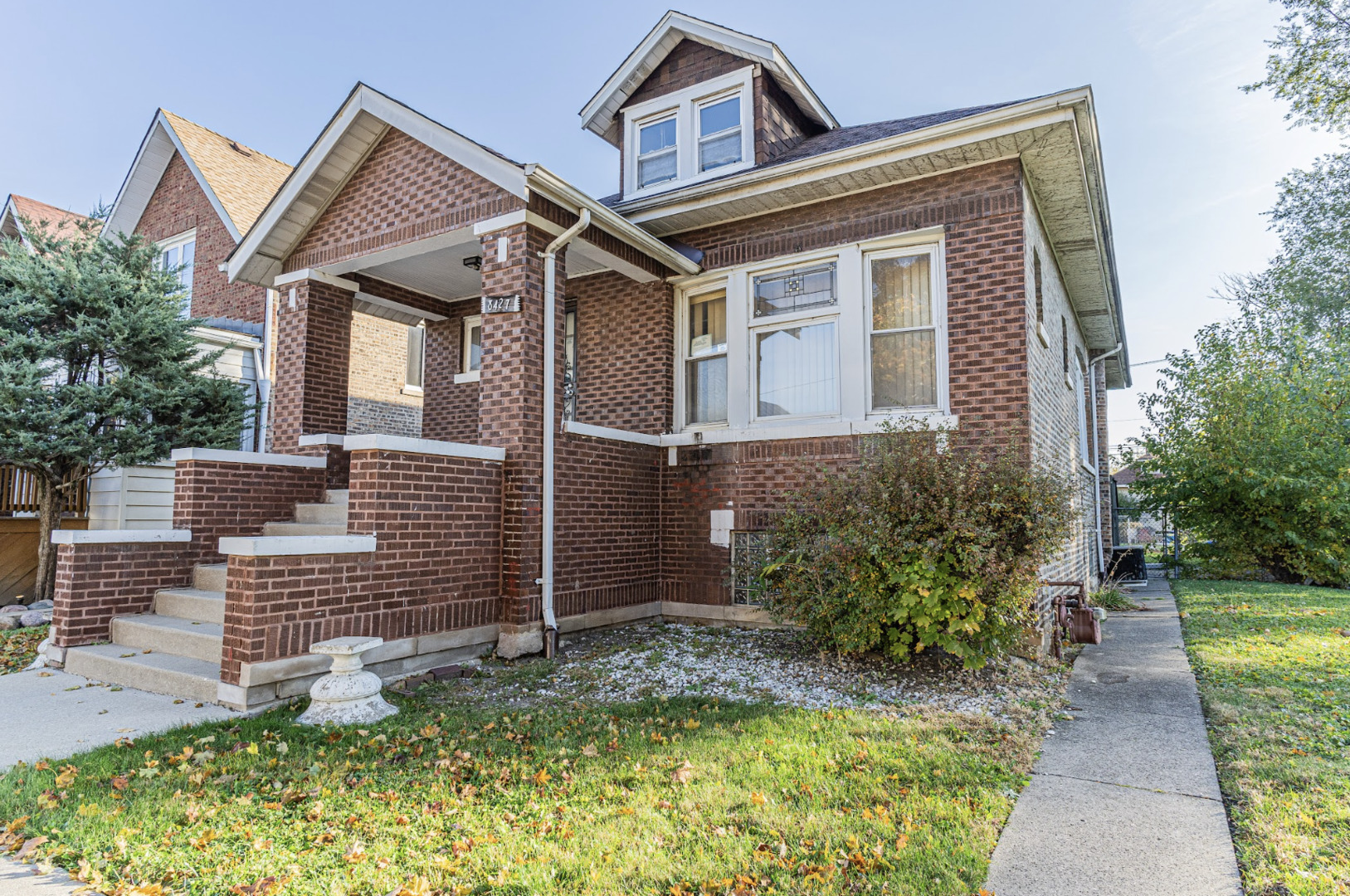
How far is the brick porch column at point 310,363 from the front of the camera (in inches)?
308

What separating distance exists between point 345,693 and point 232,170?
1415 cm

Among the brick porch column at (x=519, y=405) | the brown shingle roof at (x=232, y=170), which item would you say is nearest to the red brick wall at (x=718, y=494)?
the brick porch column at (x=519, y=405)

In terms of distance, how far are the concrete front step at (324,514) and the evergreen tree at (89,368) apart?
138 inches

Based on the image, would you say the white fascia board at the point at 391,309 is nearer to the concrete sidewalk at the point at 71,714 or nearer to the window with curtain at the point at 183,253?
the concrete sidewalk at the point at 71,714

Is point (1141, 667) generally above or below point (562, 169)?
below

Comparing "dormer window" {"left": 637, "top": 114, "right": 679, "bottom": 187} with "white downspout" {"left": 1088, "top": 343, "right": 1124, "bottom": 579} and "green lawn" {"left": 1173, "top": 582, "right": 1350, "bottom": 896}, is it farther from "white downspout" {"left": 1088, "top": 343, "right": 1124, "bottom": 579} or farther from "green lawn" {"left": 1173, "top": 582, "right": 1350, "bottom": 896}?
"white downspout" {"left": 1088, "top": 343, "right": 1124, "bottom": 579}

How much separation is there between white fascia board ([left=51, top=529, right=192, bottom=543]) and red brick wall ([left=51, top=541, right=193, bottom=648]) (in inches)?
1.7

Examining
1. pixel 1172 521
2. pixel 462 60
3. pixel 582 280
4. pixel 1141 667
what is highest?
pixel 462 60

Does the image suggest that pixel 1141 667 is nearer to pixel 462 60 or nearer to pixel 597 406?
pixel 597 406

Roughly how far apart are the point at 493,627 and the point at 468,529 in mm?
874

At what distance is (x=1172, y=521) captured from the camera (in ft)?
44.3

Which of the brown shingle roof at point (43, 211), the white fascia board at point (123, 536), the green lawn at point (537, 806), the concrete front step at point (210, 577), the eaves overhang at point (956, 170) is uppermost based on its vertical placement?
the brown shingle roof at point (43, 211)

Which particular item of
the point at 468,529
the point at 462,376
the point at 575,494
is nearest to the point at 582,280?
the point at 462,376

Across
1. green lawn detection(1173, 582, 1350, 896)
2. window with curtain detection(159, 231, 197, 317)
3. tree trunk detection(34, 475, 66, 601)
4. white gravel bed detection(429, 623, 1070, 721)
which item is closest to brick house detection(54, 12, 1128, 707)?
white gravel bed detection(429, 623, 1070, 721)
